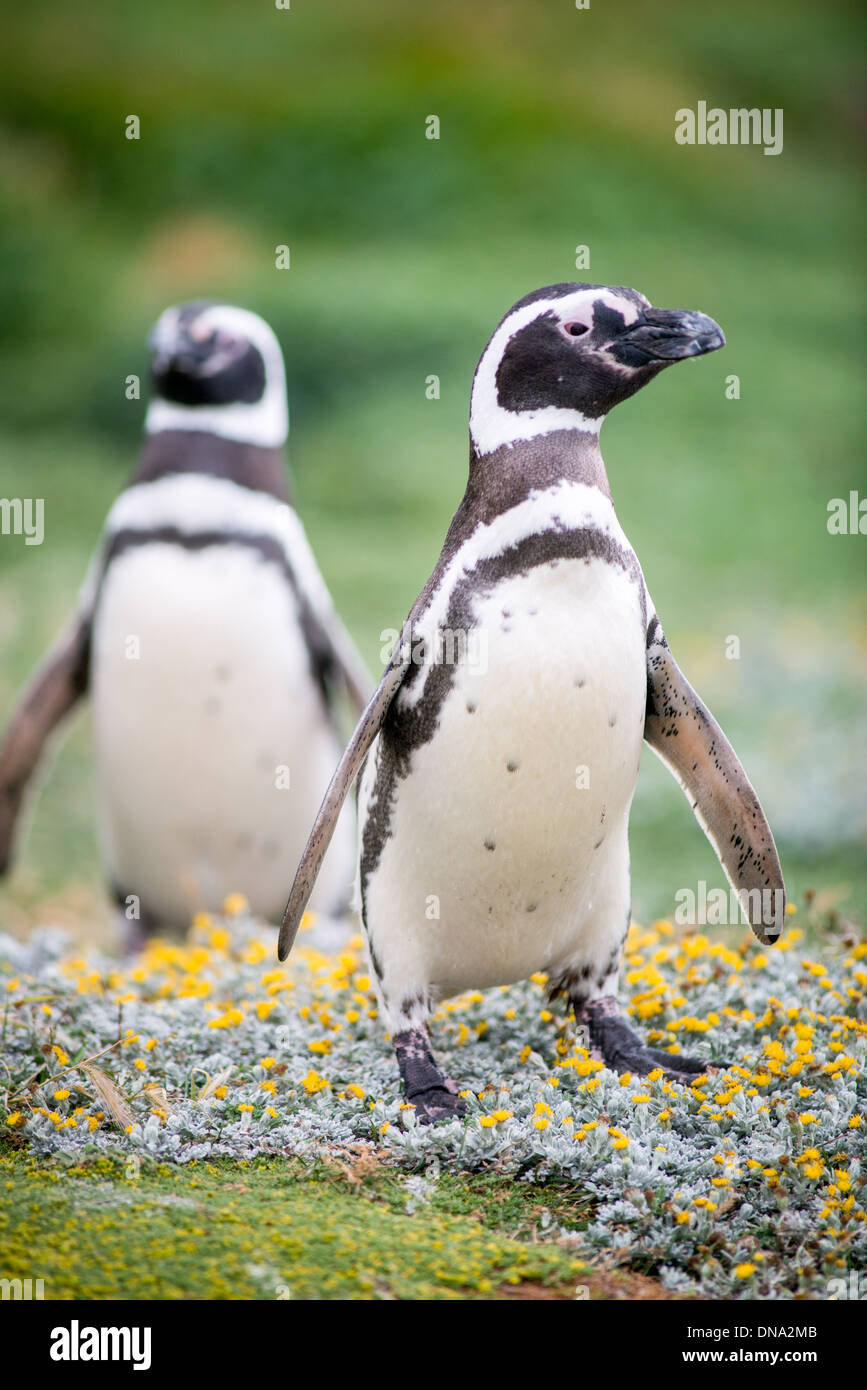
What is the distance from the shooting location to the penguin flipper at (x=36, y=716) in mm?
5656

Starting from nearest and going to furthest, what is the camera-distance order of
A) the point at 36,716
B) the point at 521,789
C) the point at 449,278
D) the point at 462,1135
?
the point at 462,1135
the point at 521,789
the point at 36,716
the point at 449,278

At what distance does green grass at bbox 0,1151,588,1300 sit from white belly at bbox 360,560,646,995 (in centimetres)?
58

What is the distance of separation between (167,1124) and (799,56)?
67.1ft

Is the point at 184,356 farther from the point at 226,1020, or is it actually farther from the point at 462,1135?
the point at 462,1135

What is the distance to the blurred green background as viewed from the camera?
859 centimetres

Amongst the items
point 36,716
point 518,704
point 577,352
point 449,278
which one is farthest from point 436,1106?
point 449,278

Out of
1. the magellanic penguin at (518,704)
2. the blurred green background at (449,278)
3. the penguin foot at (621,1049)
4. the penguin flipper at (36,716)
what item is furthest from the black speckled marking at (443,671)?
the blurred green background at (449,278)

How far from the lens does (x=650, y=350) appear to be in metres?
3.25

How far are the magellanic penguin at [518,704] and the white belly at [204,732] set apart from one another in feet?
6.22

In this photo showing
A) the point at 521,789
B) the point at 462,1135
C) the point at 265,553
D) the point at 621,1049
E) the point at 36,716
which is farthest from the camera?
the point at 36,716

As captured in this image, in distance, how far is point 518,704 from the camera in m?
3.27

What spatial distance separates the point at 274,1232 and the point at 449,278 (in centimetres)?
1371

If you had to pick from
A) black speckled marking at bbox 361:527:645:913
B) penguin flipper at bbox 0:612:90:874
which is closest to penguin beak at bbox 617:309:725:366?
black speckled marking at bbox 361:527:645:913

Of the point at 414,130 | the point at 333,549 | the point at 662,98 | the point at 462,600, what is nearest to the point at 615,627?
the point at 462,600
